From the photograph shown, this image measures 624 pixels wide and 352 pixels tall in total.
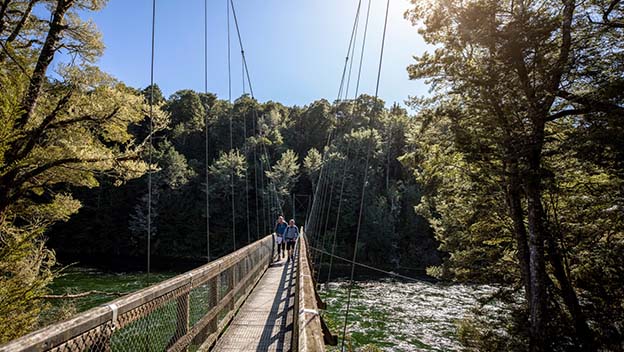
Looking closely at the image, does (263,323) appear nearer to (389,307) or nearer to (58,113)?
(58,113)

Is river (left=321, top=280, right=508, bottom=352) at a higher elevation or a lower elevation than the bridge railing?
lower

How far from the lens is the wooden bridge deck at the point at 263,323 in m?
3.08

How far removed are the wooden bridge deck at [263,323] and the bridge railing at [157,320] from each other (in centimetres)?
16

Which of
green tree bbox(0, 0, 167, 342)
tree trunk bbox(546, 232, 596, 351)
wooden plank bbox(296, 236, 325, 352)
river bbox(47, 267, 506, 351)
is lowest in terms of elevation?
river bbox(47, 267, 506, 351)

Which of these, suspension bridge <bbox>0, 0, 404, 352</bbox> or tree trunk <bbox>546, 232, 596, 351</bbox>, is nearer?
suspension bridge <bbox>0, 0, 404, 352</bbox>

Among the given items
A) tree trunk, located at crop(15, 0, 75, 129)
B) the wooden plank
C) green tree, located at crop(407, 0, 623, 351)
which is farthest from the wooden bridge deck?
tree trunk, located at crop(15, 0, 75, 129)

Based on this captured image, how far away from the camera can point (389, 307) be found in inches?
604

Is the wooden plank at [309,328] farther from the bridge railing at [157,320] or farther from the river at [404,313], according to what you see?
the river at [404,313]

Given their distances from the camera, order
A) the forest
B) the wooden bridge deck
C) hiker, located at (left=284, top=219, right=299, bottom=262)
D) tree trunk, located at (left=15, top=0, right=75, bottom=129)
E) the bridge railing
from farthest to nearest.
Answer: hiker, located at (left=284, top=219, right=299, bottom=262) < tree trunk, located at (left=15, top=0, right=75, bottom=129) < the forest < the wooden bridge deck < the bridge railing

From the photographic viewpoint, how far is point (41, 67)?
22.0 ft

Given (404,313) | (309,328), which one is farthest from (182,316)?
(404,313)

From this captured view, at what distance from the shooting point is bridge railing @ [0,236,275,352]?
3.64 ft

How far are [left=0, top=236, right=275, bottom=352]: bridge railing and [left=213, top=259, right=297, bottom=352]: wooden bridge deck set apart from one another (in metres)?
0.16

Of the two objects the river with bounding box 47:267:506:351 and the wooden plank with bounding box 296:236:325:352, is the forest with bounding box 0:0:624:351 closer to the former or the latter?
the river with bounding box 47:267:506:351
